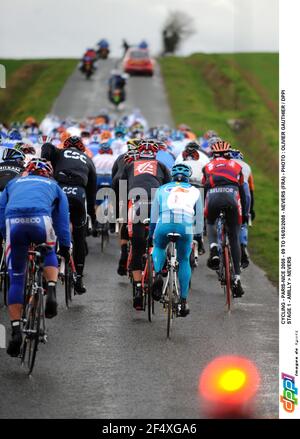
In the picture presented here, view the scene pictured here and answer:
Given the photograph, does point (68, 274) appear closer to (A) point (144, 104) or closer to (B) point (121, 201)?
(B) point (121, 201)

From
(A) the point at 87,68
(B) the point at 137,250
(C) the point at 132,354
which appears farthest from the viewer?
(A) the point at 87,68

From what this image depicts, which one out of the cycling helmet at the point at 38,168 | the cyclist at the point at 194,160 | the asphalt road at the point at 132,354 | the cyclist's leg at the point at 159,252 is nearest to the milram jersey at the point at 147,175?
the cyclist's leg at the point at 159,252

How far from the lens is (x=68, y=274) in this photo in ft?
45.3

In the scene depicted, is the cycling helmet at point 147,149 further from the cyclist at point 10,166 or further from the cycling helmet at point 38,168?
the cycling helmet at point 38,168

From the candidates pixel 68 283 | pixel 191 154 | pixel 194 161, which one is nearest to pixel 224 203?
pixel 68 283

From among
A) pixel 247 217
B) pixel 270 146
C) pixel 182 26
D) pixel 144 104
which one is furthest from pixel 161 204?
pixel 182 26

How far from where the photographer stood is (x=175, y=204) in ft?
40.4

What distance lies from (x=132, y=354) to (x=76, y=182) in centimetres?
327

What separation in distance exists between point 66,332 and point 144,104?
4730 centimetres

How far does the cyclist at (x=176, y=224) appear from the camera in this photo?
12266 mm

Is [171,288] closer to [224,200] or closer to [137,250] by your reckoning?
[137,250]

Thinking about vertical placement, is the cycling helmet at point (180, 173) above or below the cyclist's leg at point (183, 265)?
above

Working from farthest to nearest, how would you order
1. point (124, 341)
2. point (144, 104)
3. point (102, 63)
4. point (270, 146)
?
1. point (102, 63)
2. point (144, 104)
3. point (270, 146)
4. point (124, 341)

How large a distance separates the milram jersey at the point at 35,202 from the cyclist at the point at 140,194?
7.63 ft
